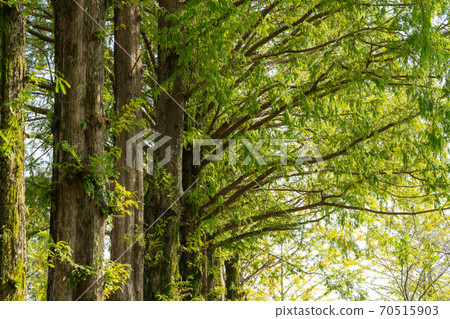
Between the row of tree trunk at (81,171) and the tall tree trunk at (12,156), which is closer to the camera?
the tall tree trunk at (12,156)

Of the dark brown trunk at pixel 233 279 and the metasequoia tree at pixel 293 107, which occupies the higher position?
the metasequoia tree at pixel 293 107

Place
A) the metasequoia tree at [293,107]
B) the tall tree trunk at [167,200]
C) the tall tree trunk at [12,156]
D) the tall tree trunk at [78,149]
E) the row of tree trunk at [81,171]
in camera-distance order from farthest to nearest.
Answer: the tall tree trunk at [167,200] < the metasequoia tree at [293,107] < the tall tree trunk at [78,149] < the row of tree trunk at [81,171] < the tall tree trunk at [12,156]

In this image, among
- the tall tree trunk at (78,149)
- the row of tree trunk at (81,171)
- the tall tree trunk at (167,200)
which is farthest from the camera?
the tall tree trunk at (167,200)

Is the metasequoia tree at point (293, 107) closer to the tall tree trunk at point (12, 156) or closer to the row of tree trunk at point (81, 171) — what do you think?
the row of tree trunk at point (81, 171)

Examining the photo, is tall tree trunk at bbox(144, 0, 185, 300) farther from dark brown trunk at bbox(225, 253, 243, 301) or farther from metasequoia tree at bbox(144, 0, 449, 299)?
dark brown trunk at bbox(225, 253, 243, 301)

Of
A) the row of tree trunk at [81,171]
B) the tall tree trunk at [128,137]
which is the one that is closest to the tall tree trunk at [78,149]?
the row of tree trunk at [81,171]

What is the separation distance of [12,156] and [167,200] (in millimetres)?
3454

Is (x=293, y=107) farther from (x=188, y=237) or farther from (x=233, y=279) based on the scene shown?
(x=233, y=279)

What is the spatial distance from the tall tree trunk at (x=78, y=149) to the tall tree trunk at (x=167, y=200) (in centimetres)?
220

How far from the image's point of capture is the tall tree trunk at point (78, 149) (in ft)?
11.9

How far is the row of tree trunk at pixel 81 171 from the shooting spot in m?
2.92

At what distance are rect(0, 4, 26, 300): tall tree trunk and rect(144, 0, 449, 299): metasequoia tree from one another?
2.30 m

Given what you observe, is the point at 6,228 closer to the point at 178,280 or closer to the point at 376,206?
the point at 178,280

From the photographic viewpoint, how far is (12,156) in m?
2.95
